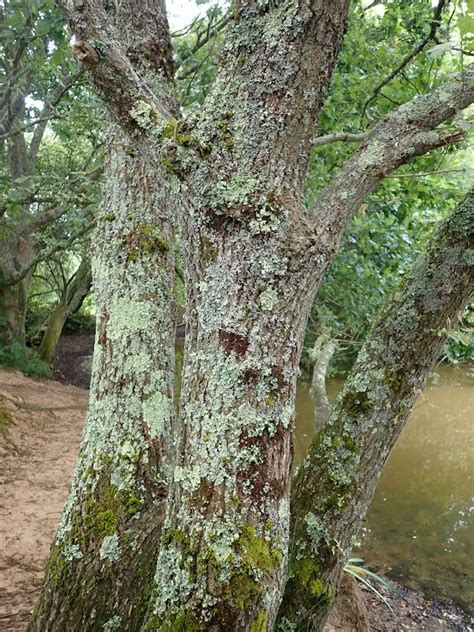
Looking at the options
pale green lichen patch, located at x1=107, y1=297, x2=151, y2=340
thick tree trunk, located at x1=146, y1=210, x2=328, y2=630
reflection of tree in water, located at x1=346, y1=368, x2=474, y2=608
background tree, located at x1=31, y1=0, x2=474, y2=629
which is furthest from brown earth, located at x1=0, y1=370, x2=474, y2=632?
thick tree trunk, located at x1=146, y1=210, x2=328, y2=630

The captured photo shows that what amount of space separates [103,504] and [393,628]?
382 cm

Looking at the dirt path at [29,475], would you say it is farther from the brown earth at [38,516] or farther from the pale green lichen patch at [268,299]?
the pale green lichen patch at [268,299]

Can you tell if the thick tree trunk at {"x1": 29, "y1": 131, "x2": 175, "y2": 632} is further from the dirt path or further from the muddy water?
the muddy water

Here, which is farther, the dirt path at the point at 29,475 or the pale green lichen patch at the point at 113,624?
the dirt path at the point at 29,475

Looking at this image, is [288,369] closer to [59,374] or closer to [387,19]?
[387,19]

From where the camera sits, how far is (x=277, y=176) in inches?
63.7

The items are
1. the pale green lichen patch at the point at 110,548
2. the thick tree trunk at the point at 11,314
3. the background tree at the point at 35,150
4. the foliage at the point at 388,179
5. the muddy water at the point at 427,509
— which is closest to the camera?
the pale green lichen patch at the point at 110,548

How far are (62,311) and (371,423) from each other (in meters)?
12.6

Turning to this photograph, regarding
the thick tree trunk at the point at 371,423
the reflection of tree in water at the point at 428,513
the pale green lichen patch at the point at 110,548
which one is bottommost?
the reflection of tree in water at the point at 428,513

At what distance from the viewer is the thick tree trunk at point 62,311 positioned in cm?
1296

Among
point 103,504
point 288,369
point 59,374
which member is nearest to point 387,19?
point 288,369

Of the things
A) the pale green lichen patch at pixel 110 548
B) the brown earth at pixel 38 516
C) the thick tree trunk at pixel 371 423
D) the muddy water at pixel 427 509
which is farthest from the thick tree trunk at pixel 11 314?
the thick tree trunk at pixel 371 423

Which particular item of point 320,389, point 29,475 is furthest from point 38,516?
point 320,389

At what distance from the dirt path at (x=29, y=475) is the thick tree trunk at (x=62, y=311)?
7.05 feet
